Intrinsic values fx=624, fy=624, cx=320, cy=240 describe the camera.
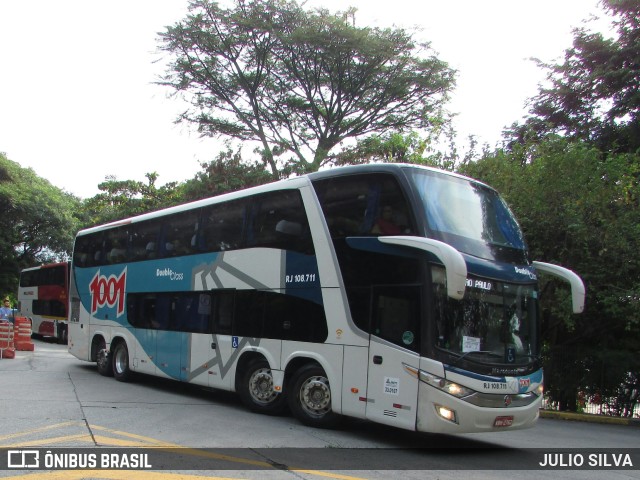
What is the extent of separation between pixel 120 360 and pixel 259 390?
18.3 ft

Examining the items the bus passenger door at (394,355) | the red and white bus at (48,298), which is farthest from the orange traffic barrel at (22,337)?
the bus passenger door at (394,355)

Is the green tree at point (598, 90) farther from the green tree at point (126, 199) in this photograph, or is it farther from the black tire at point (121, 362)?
the green tree at point (126, 199)

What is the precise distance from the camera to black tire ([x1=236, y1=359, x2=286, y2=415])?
1034 cm

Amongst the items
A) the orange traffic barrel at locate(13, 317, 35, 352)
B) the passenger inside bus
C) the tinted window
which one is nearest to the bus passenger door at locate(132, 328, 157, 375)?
the tinted window

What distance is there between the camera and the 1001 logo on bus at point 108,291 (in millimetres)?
14758

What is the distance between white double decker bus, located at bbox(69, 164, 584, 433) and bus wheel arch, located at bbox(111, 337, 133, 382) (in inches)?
80.3

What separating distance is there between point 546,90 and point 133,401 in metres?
16.2

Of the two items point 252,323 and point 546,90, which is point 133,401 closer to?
point 252,323

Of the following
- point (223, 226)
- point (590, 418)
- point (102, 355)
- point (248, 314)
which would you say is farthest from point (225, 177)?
point (590, 418)

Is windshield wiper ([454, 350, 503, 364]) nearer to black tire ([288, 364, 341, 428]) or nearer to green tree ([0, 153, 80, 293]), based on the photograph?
black tire ([288, 364, 341, 428])

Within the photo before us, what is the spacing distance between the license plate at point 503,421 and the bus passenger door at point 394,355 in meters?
1.04

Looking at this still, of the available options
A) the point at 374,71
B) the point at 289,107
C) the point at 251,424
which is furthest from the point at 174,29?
the point at 251,424

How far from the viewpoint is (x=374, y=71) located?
2567 cm

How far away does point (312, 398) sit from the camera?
953cm
